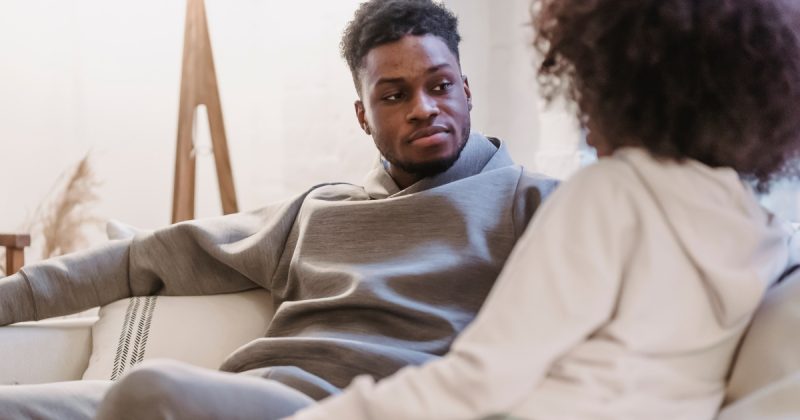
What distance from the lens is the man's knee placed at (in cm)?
98

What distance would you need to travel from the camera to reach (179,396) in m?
0.98

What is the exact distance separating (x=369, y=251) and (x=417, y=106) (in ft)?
0.82

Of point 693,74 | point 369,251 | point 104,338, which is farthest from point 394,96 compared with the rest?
point 693,74

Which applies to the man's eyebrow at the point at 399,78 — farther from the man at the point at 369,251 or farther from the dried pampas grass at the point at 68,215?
the dried pampas grass at the point at 68,215

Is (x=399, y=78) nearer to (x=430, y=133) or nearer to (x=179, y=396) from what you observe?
(x=430, y=133)

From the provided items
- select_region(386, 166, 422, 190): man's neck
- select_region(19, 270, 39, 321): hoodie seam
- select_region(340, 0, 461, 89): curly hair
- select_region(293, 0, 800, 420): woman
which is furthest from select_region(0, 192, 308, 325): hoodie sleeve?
select_region(293, 0, 800, 420): woman

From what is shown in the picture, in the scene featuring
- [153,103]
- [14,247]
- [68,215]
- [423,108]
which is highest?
[423,108]

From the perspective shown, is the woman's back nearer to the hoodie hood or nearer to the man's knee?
the hoodie hood

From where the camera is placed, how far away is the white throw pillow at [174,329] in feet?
5.85

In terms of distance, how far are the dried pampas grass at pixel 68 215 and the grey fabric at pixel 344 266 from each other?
1469 millimetres

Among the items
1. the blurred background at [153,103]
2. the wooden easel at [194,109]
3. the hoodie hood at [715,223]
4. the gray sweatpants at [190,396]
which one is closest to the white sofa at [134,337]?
the gray sweatpants at [190,396]

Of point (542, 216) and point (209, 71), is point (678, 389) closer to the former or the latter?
point (542, 216)

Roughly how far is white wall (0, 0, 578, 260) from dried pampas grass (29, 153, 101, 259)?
0.03 m

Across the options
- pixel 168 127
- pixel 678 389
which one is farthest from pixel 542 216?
pixel 168 127
